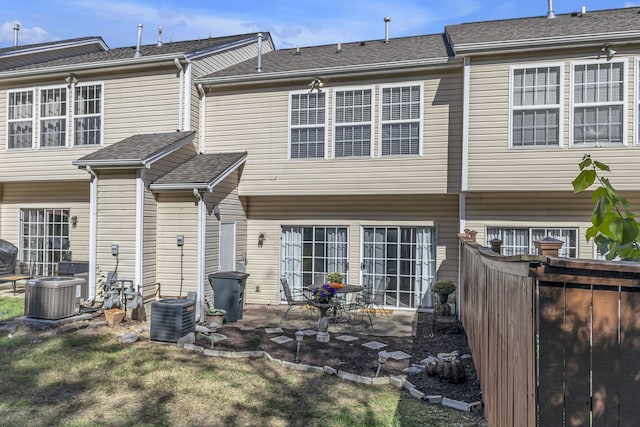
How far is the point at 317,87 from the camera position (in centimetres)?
1022

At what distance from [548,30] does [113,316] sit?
426 inches

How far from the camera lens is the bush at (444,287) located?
9125 millimetres

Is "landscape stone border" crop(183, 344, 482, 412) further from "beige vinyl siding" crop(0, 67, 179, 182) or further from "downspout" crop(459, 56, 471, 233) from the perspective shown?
"beige vinyl siding" crop(0, 67, 179, 182)

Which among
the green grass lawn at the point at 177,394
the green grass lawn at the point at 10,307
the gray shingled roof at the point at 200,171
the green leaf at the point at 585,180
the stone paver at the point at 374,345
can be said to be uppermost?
the gray shingled roof at the point at 200,171

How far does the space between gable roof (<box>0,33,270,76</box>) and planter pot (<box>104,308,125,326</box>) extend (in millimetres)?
6057

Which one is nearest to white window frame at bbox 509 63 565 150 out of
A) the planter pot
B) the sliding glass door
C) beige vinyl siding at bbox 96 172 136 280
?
the sliding glass door

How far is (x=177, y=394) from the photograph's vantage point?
5.15m

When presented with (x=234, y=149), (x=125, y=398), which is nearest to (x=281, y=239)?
(x=234, y=149)

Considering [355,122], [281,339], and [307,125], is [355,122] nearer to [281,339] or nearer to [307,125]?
[307,125]

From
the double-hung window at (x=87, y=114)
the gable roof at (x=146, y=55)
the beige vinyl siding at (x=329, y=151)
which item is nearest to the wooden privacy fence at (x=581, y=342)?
the beige vinyl siding at (x=329, y=151)

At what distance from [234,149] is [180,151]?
137cm

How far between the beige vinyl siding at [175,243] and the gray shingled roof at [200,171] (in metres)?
0.33

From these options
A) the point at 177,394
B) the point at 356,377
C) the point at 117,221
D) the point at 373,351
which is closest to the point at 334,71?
the point at 117,221

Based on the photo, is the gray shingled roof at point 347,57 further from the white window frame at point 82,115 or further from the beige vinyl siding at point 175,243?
the beige vinyl siding at point 175,243
